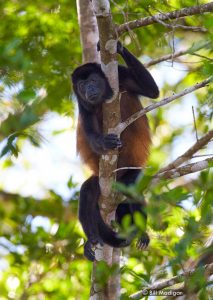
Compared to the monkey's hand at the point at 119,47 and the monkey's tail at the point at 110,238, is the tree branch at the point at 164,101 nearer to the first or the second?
the monkey's hand at the point at 119,47

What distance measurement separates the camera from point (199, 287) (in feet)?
13.1

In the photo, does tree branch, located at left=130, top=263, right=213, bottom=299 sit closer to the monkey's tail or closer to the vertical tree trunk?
the vertical tree trunk

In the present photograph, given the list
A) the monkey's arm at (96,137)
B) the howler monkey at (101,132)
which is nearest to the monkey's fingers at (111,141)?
the monkey's arm at (96,137)

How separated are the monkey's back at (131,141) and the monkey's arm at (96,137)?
14 centimetres

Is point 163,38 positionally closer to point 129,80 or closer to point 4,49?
point 129,80

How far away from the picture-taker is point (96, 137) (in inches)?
227

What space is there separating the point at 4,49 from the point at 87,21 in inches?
144

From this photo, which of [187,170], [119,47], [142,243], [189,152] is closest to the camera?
[187,170]

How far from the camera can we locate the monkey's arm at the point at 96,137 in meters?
5.45

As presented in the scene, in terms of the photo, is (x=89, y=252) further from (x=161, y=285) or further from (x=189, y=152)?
(x=189, y=152)

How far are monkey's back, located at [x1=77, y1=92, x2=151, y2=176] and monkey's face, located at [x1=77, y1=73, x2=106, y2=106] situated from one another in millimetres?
322

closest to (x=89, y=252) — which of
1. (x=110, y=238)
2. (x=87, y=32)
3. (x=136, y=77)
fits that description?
(x=110, y=238)

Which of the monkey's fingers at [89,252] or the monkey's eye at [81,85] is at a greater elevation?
the monkey's eye at [81,85]

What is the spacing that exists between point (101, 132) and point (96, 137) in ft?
1.01
